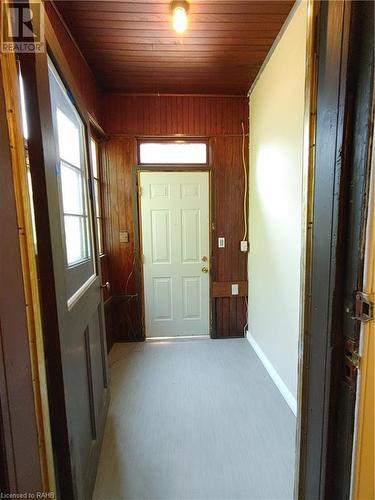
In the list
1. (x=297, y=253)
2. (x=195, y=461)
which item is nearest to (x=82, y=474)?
(x=195, y=461)

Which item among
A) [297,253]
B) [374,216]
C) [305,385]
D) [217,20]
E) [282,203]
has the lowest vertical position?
[305,385]

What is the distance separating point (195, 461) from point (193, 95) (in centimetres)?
324

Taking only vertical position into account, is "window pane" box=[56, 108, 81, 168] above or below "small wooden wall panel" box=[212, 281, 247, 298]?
above

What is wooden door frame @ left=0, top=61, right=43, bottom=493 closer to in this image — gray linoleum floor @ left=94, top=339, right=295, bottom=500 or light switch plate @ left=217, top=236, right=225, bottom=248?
gray linoleum floor @ left=94, top=339, right=295, bottom=500

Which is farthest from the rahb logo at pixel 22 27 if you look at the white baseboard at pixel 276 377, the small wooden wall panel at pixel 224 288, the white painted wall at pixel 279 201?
the small wooden wall panel at pixel 224 288

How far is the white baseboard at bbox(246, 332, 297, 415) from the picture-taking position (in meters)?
1.83

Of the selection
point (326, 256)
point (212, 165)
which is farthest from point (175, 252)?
point (326, 256)

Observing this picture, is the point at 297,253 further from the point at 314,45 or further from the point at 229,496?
the point at 229,496

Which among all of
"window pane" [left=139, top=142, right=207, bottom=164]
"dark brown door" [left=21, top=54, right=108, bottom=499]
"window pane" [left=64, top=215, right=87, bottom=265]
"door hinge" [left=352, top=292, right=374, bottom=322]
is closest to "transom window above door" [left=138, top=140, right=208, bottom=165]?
"window pane" [left=139, top=142, right=207, bottom=164]

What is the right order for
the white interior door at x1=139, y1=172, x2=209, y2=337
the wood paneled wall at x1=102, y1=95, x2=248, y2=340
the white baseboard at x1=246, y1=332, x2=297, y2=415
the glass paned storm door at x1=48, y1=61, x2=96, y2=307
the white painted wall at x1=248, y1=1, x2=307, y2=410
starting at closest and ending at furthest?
the glass paned storm door at x1=48, y1=61, x2=96, y2=307 → the white painted wall at x1=248, y1=1, x2=307, y2=410 → the white baseboard at x1=246, y1=332, x2=297, y2=415 → the wood paneled wall at x1=102, y1=95, x2=248, y2=340 → the white interior door at x1=139, y1=172, x2=209, y2=337

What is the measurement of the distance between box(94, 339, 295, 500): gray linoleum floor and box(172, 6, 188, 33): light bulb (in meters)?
2.72

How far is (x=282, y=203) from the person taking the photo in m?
1.95

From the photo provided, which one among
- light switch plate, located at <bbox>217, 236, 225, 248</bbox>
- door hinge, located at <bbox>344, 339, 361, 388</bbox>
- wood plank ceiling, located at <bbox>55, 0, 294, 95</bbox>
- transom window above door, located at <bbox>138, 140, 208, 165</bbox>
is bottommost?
door hinge, located at <bbox>344, 339, 361, 388</bbox>

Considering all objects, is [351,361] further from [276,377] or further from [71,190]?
[276,377]
